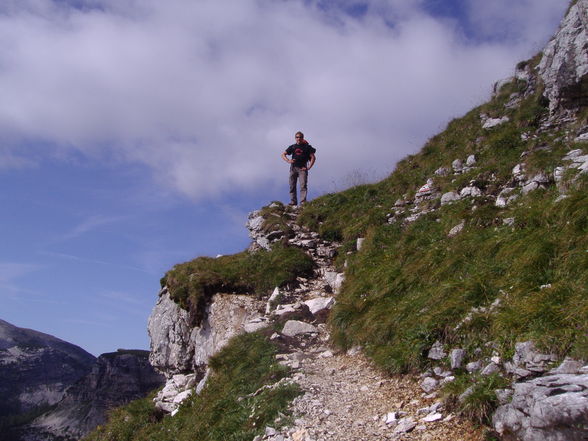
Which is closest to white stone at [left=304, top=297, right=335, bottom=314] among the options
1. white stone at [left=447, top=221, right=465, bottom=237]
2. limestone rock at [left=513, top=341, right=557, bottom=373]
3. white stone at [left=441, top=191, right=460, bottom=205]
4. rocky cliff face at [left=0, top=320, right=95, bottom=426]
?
white stone at [left=447, top=221, right=465, bottom=237]

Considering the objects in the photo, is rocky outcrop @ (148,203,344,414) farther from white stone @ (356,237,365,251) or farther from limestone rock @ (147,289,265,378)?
white stone @ (356,237,365,251)

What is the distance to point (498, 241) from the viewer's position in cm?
1052

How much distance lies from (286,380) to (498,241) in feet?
16.6

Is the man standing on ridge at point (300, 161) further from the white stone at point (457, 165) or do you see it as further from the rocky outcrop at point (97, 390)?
the rocky outcrop at point (97, 390)

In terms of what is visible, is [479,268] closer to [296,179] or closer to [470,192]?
[470,192]

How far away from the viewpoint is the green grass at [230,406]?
9.27 m

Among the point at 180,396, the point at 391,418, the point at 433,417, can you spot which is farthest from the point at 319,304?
the point at 433,417

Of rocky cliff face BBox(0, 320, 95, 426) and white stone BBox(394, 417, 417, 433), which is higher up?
rocky cliff face BBox(0, 320, 95, 426)

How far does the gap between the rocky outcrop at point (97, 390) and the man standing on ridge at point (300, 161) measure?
107 m

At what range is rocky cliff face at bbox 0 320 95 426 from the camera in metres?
171

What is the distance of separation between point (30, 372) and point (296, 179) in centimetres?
18379

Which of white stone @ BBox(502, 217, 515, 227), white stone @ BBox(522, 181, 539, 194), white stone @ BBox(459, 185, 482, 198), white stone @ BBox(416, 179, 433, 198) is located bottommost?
white stone @ BBox(502, 217, 515, 227)

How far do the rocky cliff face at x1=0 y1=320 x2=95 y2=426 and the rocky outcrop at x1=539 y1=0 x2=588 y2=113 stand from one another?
176 meters

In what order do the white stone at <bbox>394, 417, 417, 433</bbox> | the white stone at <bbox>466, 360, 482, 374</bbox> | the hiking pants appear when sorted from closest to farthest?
the white stone at <bbox>394, 417, 417, 433</bbox> → the white stone at <bbox>466, 360, 482, 374</bbox> → the hiking pants
